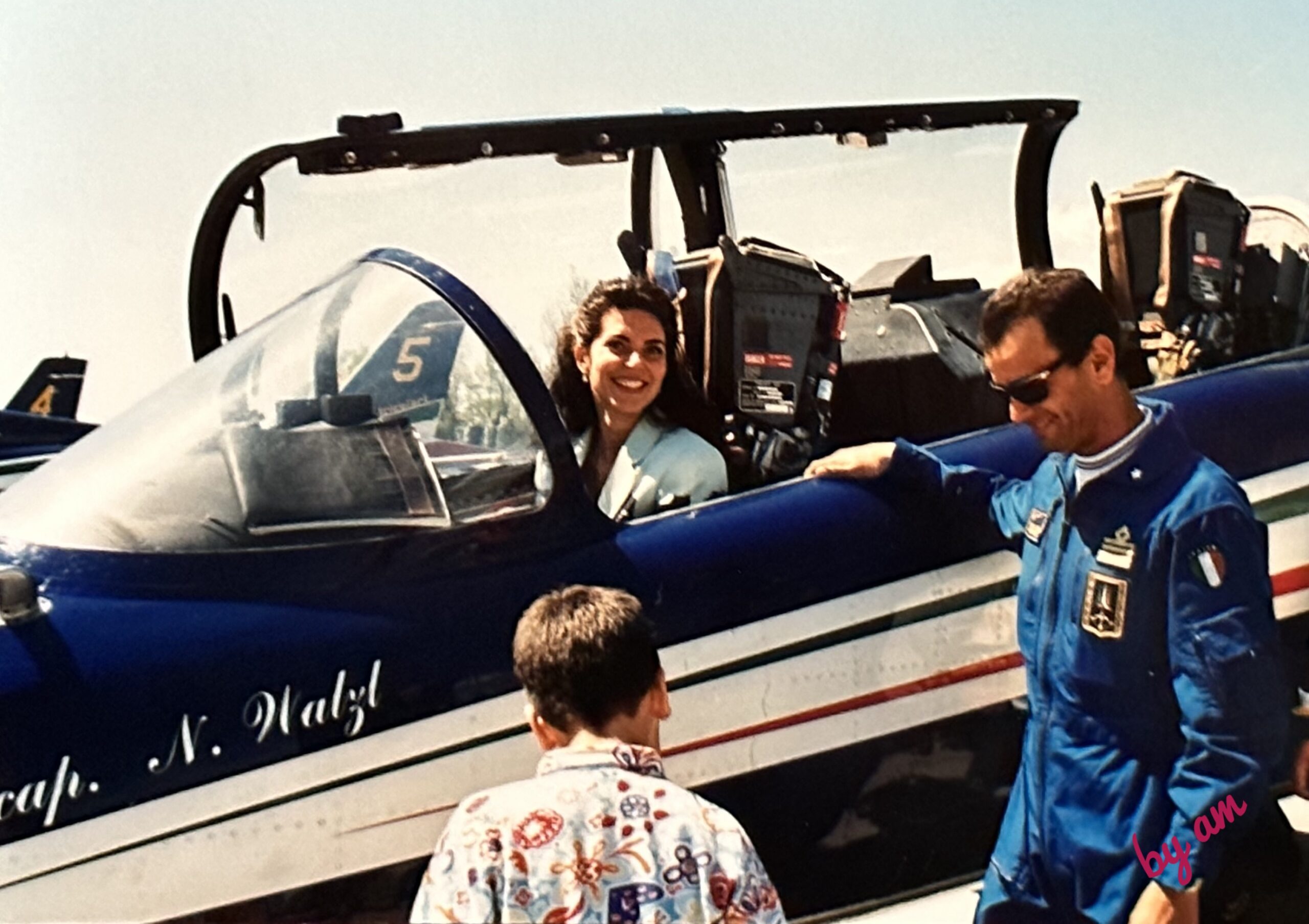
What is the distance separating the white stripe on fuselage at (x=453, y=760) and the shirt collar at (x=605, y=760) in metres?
0.79

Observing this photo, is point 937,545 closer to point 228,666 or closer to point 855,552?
point 855,552

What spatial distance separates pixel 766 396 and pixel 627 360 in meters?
0.35

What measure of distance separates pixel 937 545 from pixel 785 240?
95 cm

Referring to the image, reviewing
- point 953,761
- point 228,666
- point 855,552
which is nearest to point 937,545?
point 855,552

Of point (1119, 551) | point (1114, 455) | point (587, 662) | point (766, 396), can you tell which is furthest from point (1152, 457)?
point (587, 662)

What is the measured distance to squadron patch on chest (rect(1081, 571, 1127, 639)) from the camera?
97.2 inches

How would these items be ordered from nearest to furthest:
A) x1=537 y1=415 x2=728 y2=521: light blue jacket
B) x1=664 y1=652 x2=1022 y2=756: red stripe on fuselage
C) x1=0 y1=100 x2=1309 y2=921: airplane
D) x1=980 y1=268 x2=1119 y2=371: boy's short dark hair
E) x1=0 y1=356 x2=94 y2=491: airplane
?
x1=0 y1=100 x2=1309 y2=921: airplane < x1=980 y1=268 x2=1119 y2=371: boy's short dark hair < x1=664 y1=652 x2=1022 y2=756: red stripe on fuselage < x1=537 y1=415 x2=728 y2=521: light blue jacket < x1=0 y1=356 x2=94 y2=491: airplane

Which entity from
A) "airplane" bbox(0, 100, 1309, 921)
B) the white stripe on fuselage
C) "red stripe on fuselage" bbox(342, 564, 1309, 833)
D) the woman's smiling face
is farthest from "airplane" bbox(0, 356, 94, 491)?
"red stripe on fuselage" bbox(342, 564, 1309, 833)

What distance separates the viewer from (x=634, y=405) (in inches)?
114

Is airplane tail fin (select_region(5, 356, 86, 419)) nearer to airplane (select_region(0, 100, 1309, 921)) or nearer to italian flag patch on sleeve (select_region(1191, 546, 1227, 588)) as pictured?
airplane (select_region(0, 100, 1309, 921))

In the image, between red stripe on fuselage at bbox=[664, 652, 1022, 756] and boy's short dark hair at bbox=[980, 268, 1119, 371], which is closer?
boy's short dark hair at bbox=[980, 268, 1119, 371]

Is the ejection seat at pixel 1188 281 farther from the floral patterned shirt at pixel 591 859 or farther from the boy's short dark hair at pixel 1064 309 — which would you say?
the floral patterned shirt at pixel 591 859
